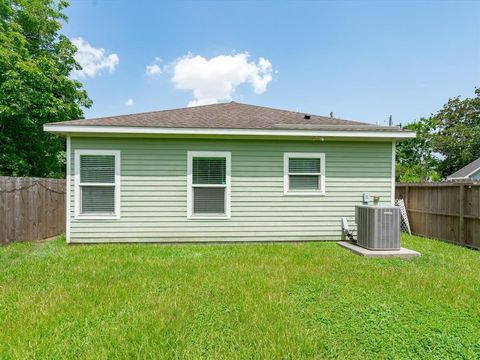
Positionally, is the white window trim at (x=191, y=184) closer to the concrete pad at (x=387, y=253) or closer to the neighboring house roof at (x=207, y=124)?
the neighboring house roof at (x=207, y=124)

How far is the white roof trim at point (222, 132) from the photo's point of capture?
20.8ft

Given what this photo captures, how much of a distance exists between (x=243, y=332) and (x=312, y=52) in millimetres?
9975

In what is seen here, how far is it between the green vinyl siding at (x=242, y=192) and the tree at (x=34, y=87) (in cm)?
806

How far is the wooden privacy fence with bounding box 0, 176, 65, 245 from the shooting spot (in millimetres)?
6609

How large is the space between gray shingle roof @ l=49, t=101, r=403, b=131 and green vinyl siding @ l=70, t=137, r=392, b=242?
40 centimetres

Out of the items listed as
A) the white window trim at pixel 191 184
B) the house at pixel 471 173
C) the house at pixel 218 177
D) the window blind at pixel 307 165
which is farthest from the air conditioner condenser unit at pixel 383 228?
the house at pixel 471 173

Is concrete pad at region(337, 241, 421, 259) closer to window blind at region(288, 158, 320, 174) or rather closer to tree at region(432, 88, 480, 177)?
window blind at region(288, 158, 320, 174)

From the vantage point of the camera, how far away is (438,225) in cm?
788

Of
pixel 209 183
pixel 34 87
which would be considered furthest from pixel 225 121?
pixel 34 87

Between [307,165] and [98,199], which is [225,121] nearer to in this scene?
[307,165]

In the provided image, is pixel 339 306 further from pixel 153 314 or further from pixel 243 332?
pixel 153 314

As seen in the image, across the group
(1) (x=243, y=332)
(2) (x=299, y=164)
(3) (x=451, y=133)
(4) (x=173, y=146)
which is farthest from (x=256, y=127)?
(3) (x=451, y=133)

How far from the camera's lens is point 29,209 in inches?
283

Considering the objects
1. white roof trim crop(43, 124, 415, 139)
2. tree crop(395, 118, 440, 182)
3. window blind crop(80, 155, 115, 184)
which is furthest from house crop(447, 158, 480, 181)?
window blind crop(80, 155, 115, 184)
